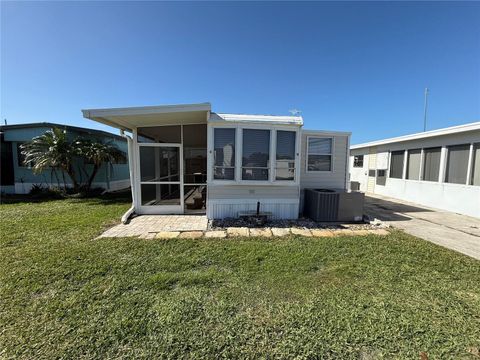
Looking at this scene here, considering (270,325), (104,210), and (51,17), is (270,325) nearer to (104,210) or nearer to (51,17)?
(104,210)

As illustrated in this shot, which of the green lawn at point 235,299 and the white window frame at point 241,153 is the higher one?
the white window frame at point 241,153

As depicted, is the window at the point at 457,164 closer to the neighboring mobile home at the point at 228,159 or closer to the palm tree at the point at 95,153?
the neighboring mobile home at the point at 228,159

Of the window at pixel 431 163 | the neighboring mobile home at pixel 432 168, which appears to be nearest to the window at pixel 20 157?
the neighboring mobile home at pixel 432 168

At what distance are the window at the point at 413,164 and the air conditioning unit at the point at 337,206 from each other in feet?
18.5

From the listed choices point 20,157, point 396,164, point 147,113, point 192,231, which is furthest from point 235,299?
point 20,157

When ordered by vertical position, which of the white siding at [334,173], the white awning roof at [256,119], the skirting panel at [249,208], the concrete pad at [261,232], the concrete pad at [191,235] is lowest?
the concrete pad at [191,235]

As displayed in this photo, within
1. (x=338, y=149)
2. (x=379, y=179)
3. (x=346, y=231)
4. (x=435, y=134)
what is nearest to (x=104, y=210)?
(x=346, y=231)

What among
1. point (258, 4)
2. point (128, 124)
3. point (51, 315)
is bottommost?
point (51, 315)

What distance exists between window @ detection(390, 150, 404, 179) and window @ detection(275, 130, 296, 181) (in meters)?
8.05

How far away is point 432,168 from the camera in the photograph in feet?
27.8

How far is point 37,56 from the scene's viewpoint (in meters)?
7.04

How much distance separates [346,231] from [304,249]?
1896 millimetres

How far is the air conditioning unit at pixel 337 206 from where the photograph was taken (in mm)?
5926

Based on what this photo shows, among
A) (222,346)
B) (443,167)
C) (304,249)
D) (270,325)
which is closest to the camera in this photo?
(222,346)
